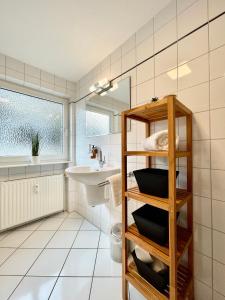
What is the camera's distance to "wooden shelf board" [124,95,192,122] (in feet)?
2.62

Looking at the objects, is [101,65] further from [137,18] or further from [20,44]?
[20,44]

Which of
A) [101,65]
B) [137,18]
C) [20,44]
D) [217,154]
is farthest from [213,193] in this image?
[20,44]

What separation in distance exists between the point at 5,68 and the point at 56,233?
1.96 m

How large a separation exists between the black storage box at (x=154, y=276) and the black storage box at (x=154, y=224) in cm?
19

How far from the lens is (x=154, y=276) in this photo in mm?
870

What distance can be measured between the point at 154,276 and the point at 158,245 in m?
0.19

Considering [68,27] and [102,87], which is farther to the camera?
[102,87]

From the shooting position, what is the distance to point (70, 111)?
7.82 ft

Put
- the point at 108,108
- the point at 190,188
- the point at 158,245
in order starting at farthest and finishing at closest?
the point at 108,108 < the point at 190,188 < the point at 158,245

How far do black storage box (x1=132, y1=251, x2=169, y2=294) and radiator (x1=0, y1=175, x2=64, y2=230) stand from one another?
150 cm

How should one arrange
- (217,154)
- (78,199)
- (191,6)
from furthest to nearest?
1. (78,199)
2. (191,6)
3. (217,154)

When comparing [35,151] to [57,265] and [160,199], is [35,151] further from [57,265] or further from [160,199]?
[160,199]

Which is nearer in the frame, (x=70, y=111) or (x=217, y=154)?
(x=217, y=154)

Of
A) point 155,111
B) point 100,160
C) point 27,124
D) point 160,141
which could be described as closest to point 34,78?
point 27,124
